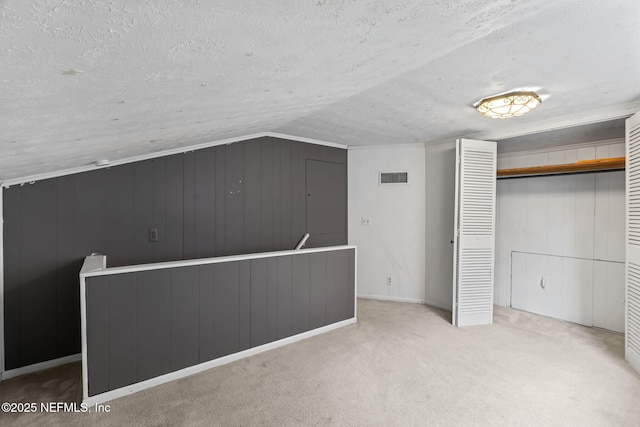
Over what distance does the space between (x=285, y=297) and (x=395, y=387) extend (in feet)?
3.95

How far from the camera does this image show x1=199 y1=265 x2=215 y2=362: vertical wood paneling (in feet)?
8.19

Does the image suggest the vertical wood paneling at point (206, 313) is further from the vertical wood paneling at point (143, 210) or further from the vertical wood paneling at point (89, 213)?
the vertical wood paneling at point (89, 213)

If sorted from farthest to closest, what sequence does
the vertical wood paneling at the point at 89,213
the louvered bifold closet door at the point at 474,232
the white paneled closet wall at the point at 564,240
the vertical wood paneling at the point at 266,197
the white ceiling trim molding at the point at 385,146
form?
the white ceiling trim molding at the point at 385,146, the vertical wood paneling at the point at 266,197, the louvered bifold closet door at the point at 474,232, the white paneled closet wall at the point at 564,240, the vertical wood paneling at the point at 89,213

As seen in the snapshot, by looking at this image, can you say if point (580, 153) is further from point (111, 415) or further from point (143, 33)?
point (111, 415)

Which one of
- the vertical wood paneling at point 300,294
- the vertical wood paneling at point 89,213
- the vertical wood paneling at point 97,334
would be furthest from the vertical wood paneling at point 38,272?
the vertical wood paneling at point 300,294

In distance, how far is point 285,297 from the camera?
2.99 m

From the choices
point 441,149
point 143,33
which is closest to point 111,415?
point 143,33

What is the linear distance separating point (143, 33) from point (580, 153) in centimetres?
423

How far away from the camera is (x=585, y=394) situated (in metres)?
2.18

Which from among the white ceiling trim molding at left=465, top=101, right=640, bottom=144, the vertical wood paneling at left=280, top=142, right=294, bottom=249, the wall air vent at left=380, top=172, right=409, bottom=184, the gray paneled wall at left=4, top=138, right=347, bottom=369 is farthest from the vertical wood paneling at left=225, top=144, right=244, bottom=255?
the white ceiling trim molding at left=465, top=101, right=640, bottom=144

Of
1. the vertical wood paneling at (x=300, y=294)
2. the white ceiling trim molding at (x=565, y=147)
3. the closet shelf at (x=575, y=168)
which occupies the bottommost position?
the vertical wood paneling at (x=300, y=294)

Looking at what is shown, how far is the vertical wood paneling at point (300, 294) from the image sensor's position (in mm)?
3051

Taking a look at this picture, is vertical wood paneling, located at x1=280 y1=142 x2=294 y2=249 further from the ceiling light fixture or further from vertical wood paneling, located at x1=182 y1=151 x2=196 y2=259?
the ceiling light fixture

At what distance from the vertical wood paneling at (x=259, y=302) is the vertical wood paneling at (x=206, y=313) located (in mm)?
360
